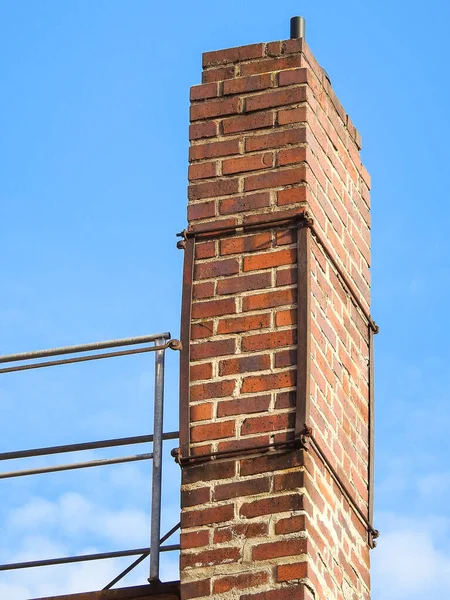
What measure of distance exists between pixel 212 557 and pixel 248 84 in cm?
201

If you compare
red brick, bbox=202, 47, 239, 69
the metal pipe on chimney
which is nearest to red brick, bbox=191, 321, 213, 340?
red brick, bbox=202, 47, 239, 69

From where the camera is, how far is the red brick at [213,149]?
Answer: 665cm

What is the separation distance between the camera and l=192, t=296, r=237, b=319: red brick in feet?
20.7

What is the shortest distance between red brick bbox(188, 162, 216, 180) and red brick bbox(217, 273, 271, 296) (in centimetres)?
49

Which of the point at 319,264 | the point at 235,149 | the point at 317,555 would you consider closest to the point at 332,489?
the point at 317,555

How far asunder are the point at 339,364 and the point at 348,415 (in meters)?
0.20

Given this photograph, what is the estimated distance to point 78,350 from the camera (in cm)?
652

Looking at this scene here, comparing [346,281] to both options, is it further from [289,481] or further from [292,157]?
[289,481]

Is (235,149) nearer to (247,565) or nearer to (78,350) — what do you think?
(78,350)

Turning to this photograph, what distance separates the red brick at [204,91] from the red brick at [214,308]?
0.95 meters

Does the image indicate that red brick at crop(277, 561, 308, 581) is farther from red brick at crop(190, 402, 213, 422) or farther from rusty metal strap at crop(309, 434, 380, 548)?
red brick at crop(190, 402, 213, 422)

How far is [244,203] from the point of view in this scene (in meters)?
6.50

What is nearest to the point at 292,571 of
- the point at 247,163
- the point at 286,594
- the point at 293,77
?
the point at 286,594

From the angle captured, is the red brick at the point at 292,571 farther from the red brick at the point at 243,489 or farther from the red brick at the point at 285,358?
the red brick at the point at 285,358
